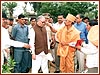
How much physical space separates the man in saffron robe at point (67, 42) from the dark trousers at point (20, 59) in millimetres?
797

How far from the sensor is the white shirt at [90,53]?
10.8 metres

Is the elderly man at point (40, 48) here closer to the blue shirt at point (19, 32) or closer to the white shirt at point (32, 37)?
the white shirt at point (32, 37)

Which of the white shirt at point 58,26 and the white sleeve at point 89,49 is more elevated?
the white shirt at point 58,26

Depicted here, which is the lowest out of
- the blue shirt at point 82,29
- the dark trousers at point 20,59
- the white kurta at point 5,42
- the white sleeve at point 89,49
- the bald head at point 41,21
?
the dark trousers at point 20,59

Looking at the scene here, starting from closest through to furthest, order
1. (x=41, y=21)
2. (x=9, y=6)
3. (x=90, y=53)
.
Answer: (x=90, y=53) < (x=41, y=21) < (x=9, y=6)

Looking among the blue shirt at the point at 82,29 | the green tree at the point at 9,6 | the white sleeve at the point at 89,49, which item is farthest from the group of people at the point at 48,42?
the white sleeve at the point at 89,49

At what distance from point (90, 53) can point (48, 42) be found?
42.7 inches

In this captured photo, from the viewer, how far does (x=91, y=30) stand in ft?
36.4

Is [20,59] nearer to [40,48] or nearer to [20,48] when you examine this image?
[20,48]

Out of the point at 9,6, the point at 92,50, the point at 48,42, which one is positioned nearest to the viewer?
the point at 92,50

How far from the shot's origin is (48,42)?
11445mm

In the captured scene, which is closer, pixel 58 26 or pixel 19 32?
pixel 19 32

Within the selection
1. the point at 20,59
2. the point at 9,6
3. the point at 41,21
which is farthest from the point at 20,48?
the point at 9,6

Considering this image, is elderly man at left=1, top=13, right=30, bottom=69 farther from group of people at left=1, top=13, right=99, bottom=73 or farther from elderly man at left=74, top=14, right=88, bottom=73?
elderly man at left=74, top=14, right=88, bottom=73
